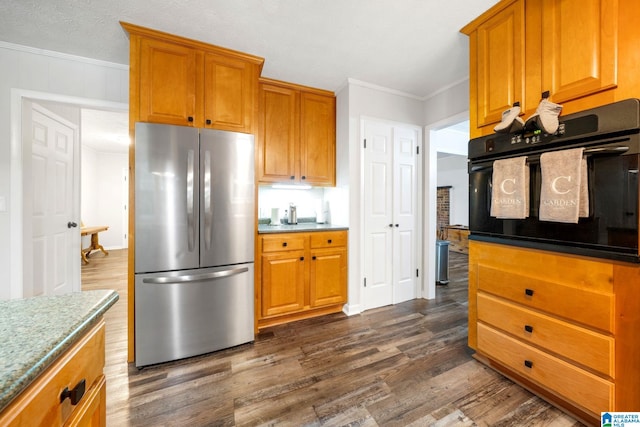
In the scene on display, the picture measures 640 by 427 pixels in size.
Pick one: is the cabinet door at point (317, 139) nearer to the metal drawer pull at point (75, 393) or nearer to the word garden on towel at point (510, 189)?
the word garden on towel at point (510, 189)

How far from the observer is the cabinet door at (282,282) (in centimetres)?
239

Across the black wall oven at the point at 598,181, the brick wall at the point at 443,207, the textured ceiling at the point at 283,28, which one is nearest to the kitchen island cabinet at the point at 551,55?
the black wall oven at the point at 598,181

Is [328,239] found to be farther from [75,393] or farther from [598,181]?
[75,393]

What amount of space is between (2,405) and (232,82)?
227 cm

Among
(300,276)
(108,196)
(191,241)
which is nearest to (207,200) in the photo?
(191,241)

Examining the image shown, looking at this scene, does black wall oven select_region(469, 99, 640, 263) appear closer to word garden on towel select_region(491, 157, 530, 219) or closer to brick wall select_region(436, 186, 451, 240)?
word garden on towel select_region(491, 157, 530, 219)

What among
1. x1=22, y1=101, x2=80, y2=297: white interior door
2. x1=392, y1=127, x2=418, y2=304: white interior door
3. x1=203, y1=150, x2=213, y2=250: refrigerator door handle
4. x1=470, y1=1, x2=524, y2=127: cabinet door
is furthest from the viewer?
→ x1=392, y1=127, x2=418, y2=304: white interior door

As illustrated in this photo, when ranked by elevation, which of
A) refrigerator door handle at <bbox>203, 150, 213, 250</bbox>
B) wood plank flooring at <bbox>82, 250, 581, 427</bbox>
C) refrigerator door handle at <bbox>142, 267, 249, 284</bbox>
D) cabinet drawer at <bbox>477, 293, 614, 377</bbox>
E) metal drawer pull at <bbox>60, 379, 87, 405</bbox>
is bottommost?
wood plank flooring at <bbox>82, 250, 581, 427</bbox>

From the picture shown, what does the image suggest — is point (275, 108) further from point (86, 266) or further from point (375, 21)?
point (86, 266)

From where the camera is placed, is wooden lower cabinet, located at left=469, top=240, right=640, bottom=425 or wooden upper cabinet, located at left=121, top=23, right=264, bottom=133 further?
wooden upper cabinet, located at left=121, top=23, right=264, bottom=133

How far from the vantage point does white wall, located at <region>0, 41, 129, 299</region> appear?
6.72ft

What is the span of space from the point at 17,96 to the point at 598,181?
4.08 metres

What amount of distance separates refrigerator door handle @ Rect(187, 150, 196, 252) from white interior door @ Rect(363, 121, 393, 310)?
1.74 meters

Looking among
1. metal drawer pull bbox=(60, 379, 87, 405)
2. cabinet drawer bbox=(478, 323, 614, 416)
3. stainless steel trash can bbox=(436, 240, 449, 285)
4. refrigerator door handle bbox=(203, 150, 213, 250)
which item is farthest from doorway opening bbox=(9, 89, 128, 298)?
stainless steel trash can bbox=(436, 240, 449, 285)
